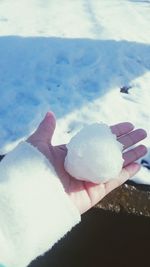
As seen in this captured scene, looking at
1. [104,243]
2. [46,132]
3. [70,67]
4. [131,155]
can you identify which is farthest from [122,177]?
[70,67]

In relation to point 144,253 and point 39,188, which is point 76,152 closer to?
point 39,188

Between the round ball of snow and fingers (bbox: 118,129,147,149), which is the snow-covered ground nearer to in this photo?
fingers (bbox: 118,129,147,149)

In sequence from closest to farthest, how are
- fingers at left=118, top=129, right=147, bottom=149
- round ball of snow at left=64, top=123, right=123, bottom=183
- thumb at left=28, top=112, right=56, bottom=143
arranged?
1. round ball of snow at left=64, top=123, right=123, bottom=183
2. thumb at left=28, top=112, right=56, bottom=143
3. fingers at left=118, top=129, right=147, bottom=149

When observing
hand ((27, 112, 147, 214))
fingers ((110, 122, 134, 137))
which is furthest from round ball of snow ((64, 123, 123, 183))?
fingers ((110, 122, 134, 137))

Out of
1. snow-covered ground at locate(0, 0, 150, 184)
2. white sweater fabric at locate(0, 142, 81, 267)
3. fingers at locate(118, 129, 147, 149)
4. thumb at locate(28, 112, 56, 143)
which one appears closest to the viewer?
white sweater fabric at locate(0, 142, 81, 267)

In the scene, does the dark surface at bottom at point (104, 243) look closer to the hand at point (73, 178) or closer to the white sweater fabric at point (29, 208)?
the hand at point (73, 178)

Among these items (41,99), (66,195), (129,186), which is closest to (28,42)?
(41,99)

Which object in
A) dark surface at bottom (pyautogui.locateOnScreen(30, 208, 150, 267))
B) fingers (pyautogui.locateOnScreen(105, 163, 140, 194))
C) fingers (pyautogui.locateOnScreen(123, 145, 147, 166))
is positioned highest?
fingers (pyautogui.locateOnScreen(123, 145, 147, 166))
